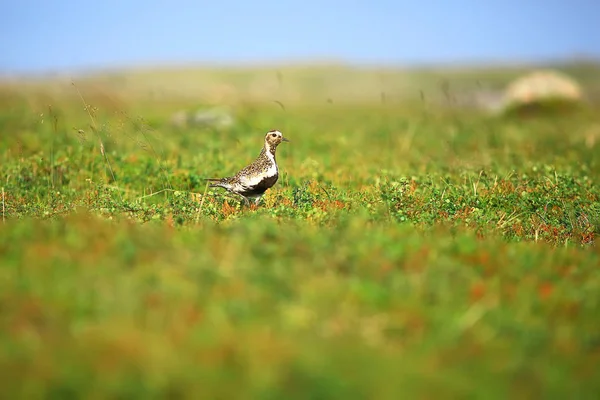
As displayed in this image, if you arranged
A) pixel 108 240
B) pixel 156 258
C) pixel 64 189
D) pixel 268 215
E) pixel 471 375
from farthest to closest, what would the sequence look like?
pixel 64 189 < pixel 268 215 < pixel 108 240 < pixel 156 258 < pixel 471 375

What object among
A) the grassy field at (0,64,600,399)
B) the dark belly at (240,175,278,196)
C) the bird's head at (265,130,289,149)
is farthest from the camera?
the bird's head at (265,130,289,149)

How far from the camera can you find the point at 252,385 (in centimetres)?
443

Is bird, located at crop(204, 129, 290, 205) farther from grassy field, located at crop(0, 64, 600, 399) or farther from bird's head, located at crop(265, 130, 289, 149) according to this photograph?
grassy field, located at crop(0, 64, 600, 399)

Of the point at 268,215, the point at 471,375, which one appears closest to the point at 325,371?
the point at 471,375

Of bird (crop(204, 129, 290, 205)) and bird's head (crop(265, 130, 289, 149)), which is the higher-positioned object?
bird's head (crop(265, 130, 289, 149))

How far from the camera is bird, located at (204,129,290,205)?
983 cm

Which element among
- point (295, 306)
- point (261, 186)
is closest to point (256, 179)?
point (261, 186)

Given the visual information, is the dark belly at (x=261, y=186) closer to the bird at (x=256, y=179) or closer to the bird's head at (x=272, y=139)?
the bird at (x=256, y=179)

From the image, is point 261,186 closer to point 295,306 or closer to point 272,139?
point 272,139

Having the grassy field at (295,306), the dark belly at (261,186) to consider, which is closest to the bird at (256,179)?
the dark belly at (261,186)

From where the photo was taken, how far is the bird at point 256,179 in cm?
983

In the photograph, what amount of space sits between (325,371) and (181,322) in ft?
4.25

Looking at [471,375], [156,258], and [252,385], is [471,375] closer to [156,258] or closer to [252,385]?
[252,385]

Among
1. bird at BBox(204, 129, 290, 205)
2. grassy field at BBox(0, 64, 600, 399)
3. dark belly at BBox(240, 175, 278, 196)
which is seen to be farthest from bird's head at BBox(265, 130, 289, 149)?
grassy field at BBox(0, 64, 600, 399)
